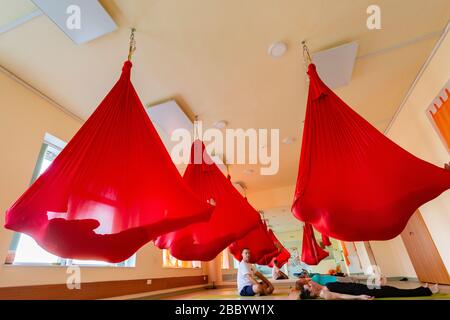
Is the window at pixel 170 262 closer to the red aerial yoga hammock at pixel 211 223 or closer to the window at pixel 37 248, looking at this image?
the window at pixel 37 248

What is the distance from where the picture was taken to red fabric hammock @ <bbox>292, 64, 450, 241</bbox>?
3.66ft

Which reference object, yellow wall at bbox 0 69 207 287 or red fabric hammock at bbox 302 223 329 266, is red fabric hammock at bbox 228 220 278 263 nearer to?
yellow wall at bbox 0 69 207 287

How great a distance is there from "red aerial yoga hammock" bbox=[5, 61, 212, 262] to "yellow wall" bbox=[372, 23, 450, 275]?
266 cm

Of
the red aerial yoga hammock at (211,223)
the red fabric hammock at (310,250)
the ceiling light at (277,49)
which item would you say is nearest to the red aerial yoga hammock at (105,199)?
the red aerial yoga hammock at (211,223)

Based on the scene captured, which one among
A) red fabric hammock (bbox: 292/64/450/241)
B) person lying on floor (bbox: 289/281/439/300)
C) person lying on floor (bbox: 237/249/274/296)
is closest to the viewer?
red fabric hammock (bbox: 292/64/450/241)

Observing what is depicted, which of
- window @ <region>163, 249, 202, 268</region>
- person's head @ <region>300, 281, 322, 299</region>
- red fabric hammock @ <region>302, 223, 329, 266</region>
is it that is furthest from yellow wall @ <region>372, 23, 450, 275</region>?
window @ <region>163, 249, 202, 268</region>

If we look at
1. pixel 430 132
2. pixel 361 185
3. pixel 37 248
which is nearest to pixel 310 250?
pixel 430 132

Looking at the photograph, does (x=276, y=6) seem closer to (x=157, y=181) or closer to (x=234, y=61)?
(x=234, y=61)

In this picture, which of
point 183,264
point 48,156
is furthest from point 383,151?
point 183,264

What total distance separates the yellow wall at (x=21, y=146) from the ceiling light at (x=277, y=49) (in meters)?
2.34

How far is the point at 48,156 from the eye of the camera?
98.3 inches

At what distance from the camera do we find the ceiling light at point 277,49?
1.97 meters

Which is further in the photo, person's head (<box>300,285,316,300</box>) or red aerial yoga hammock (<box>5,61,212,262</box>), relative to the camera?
person's head (<box>300,285,316,300</box>)

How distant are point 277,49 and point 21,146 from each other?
96.7 inches
